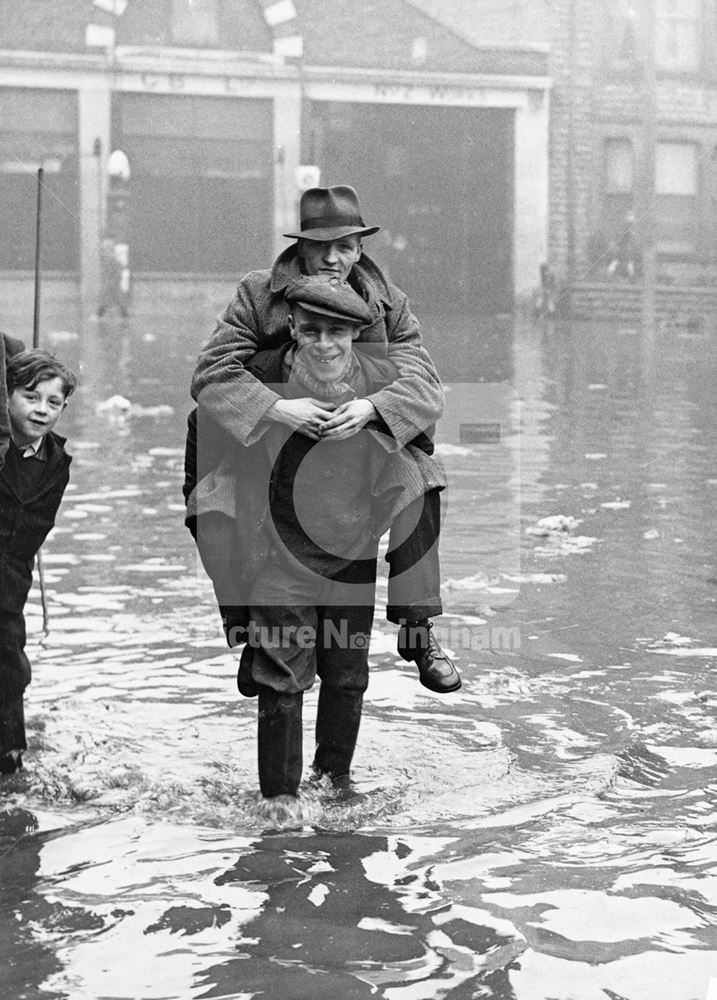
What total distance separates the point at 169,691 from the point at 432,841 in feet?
5.66

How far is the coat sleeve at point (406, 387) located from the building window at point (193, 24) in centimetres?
3015

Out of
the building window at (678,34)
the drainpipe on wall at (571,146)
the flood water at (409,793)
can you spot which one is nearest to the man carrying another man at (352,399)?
the flood water at (409,793)

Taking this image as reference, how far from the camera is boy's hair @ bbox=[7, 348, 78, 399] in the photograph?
464 cm

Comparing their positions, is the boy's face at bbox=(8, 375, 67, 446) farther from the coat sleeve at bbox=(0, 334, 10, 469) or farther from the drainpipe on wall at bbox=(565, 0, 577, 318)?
the drainpipe on wall at bbox=(565, 0, 577, 318)

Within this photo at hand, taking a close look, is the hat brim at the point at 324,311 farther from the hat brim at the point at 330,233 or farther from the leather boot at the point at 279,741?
the leather boot at the point at 279,741

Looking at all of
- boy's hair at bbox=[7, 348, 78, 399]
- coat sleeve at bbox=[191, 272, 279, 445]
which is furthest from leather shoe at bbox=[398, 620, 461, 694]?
boy's hair at bbox=[7, 348, 78, 399]

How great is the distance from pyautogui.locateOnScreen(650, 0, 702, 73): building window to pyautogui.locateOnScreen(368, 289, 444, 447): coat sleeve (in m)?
33.0

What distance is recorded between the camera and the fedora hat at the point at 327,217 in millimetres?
4457

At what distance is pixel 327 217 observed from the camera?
4477mm

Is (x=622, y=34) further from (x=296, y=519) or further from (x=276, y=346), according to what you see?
(x=296, y=519)

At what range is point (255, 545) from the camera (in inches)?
178

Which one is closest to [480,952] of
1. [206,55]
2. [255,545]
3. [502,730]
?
[255,545]

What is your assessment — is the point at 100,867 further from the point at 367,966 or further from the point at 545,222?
Answer: the point at 545,222

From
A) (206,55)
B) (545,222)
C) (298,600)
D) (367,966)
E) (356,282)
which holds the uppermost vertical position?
(206,55)
